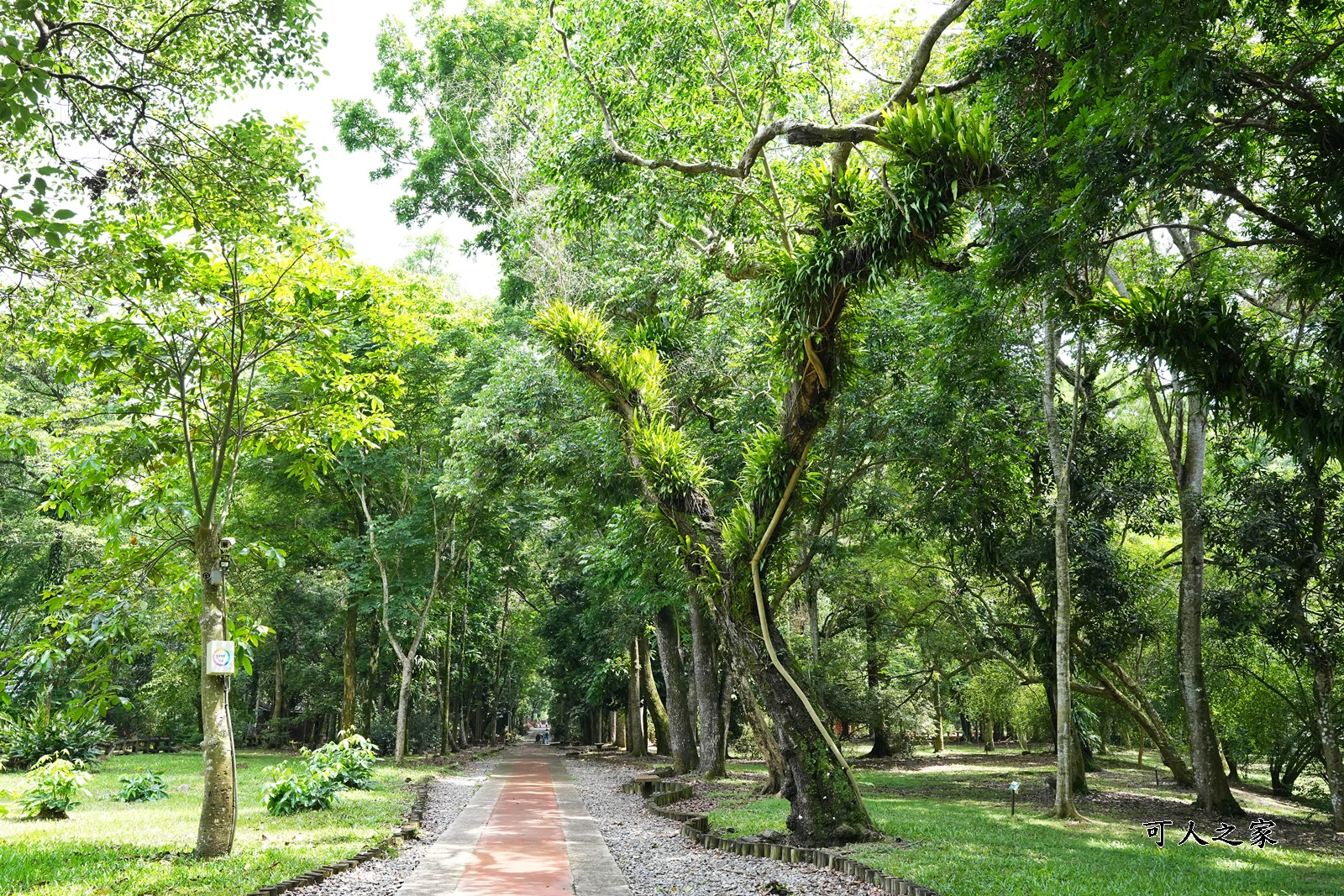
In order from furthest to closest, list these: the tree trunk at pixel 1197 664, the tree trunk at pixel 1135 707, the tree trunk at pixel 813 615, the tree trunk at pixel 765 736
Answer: the tree trunk at pixel 813 615
the tree trunk at pixel 1135 707
the tree trunk at pixel 1197 664
the tree trunk at pixel 765 736

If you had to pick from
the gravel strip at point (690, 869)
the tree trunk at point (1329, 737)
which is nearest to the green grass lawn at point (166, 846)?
the gravel strip at point (690, 869)

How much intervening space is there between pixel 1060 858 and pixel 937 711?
1815cm

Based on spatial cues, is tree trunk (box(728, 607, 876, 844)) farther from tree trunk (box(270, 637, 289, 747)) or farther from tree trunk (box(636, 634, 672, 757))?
tree trunk (box(270, 637, 289, 747))

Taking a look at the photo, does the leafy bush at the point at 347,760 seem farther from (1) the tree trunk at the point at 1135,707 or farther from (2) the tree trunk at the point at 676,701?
(1) the tree trunk at the point at 1135,707

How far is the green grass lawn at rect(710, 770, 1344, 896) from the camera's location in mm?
6293

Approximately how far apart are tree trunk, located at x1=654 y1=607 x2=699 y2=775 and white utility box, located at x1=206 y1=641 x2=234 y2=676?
38.9 ft

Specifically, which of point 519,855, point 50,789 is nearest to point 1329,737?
point 519,855

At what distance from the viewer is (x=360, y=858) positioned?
663cm

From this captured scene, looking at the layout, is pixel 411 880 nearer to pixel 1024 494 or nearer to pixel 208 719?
pixel 208 719

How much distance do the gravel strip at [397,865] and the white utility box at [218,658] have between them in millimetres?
1827

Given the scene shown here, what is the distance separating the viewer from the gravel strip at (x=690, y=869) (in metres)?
6.11

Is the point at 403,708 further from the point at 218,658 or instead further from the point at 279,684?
the point at 218,658

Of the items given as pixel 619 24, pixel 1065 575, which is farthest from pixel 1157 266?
pixel 619 24

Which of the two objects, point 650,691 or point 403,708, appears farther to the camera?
point 650,691
